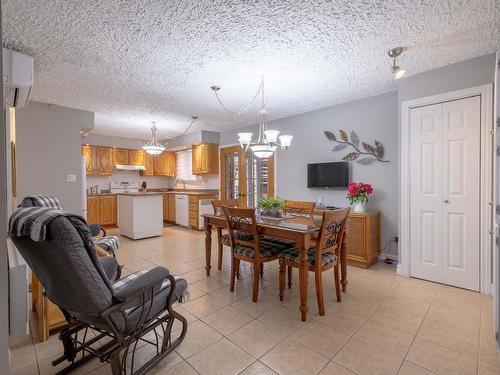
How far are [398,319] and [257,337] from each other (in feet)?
4.02

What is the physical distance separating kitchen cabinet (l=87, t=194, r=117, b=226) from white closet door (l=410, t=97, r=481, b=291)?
6.55m

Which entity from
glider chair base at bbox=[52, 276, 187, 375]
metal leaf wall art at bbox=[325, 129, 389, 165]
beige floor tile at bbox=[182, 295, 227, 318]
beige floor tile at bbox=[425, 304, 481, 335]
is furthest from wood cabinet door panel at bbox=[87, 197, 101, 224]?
beige floor tile at bbox=[425, 304, 481, 335]

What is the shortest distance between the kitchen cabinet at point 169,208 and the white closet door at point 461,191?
19.0 feet

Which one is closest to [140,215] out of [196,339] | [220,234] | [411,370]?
[220,234]

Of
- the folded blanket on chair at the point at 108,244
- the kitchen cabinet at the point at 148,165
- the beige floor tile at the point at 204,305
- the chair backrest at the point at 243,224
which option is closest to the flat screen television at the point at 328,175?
the chair backrest at the point at 243,224

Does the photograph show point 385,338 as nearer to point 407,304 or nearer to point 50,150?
point 407,304

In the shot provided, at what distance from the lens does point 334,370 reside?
1568 millimetres

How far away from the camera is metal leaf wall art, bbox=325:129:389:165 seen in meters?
3.68

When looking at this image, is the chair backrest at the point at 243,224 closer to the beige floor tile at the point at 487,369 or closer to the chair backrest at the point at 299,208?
the chair backrest at the point at 299,208

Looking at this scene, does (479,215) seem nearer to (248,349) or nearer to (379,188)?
(379,188)

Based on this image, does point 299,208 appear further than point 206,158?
No

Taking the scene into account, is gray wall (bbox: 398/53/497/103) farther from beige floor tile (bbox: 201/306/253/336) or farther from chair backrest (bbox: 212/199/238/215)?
beige floor tile (bbox: 201/306/253/336)

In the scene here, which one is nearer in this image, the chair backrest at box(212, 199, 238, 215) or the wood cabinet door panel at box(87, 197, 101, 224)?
the chair backrest at box(212, 199, 238, 215)

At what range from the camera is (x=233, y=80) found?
3.07m
